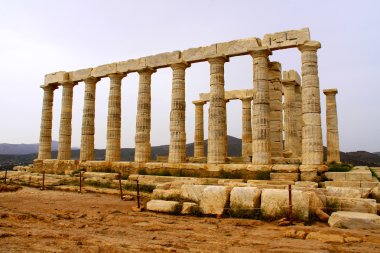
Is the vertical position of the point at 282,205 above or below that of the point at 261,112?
below

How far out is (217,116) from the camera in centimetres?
1920

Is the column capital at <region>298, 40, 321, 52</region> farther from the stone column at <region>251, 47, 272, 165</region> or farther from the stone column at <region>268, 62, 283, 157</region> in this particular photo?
the stone column at <region>268, 62, 283, 157</region>

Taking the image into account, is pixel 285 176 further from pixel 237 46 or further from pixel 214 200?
pixel 237 46

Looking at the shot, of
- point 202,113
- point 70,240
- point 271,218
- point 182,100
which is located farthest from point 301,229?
point 202,113

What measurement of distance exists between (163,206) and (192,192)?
3.80 ft

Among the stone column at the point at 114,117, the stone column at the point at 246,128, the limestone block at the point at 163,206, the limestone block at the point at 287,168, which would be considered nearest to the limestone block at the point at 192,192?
the limestone block at the point at 163,206

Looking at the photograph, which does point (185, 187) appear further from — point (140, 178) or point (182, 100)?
point (182, 100)

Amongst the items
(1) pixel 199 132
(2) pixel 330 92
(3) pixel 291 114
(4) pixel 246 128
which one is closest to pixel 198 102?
(1) pixel 199 132

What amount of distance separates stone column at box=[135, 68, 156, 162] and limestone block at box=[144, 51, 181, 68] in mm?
523

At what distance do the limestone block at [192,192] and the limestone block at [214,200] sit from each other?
380 millimetres

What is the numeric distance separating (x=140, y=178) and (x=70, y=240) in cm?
1160

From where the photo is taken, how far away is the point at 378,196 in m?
11.1

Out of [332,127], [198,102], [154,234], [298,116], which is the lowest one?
[154,234]

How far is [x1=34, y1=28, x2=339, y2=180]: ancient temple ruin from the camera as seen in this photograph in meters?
17.0
